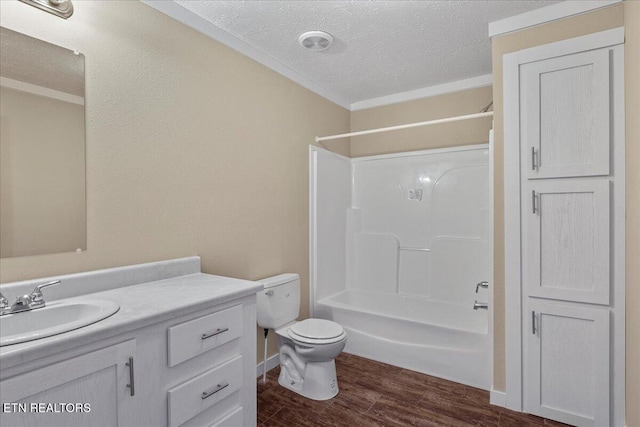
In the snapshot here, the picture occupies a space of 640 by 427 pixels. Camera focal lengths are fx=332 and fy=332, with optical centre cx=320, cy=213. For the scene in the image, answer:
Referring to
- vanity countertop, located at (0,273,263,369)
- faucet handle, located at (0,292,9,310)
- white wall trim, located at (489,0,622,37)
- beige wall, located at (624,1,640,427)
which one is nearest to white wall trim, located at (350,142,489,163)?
white wall trim, located at (489,0,622,37)

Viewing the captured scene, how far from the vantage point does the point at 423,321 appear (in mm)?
2533

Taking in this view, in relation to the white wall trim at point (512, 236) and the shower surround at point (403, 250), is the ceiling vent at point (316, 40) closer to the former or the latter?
the shower surround at point (403, 250)

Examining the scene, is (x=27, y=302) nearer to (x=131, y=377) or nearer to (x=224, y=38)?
(x=131, y=377)

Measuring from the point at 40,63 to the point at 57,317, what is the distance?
1053 millimetres

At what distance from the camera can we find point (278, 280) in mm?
2432

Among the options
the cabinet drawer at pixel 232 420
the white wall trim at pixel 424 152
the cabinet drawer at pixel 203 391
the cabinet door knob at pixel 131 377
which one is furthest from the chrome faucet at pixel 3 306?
the white wall trim at pixel 424 152

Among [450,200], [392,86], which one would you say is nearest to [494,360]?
[450,200]

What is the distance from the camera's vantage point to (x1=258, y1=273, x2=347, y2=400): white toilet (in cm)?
218

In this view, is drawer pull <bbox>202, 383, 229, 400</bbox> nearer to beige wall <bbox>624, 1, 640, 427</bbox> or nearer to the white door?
the white door

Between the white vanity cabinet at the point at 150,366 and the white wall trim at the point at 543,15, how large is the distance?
7.04ft

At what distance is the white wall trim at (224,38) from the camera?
1848mm

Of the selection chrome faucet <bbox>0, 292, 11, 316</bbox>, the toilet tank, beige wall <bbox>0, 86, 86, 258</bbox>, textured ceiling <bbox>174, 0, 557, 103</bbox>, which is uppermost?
textured ceiling <bbox>174, 0, 557, 103</bbox>

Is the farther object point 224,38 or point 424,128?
point 424,128

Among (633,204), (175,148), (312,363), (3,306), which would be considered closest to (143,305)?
(3,306)
